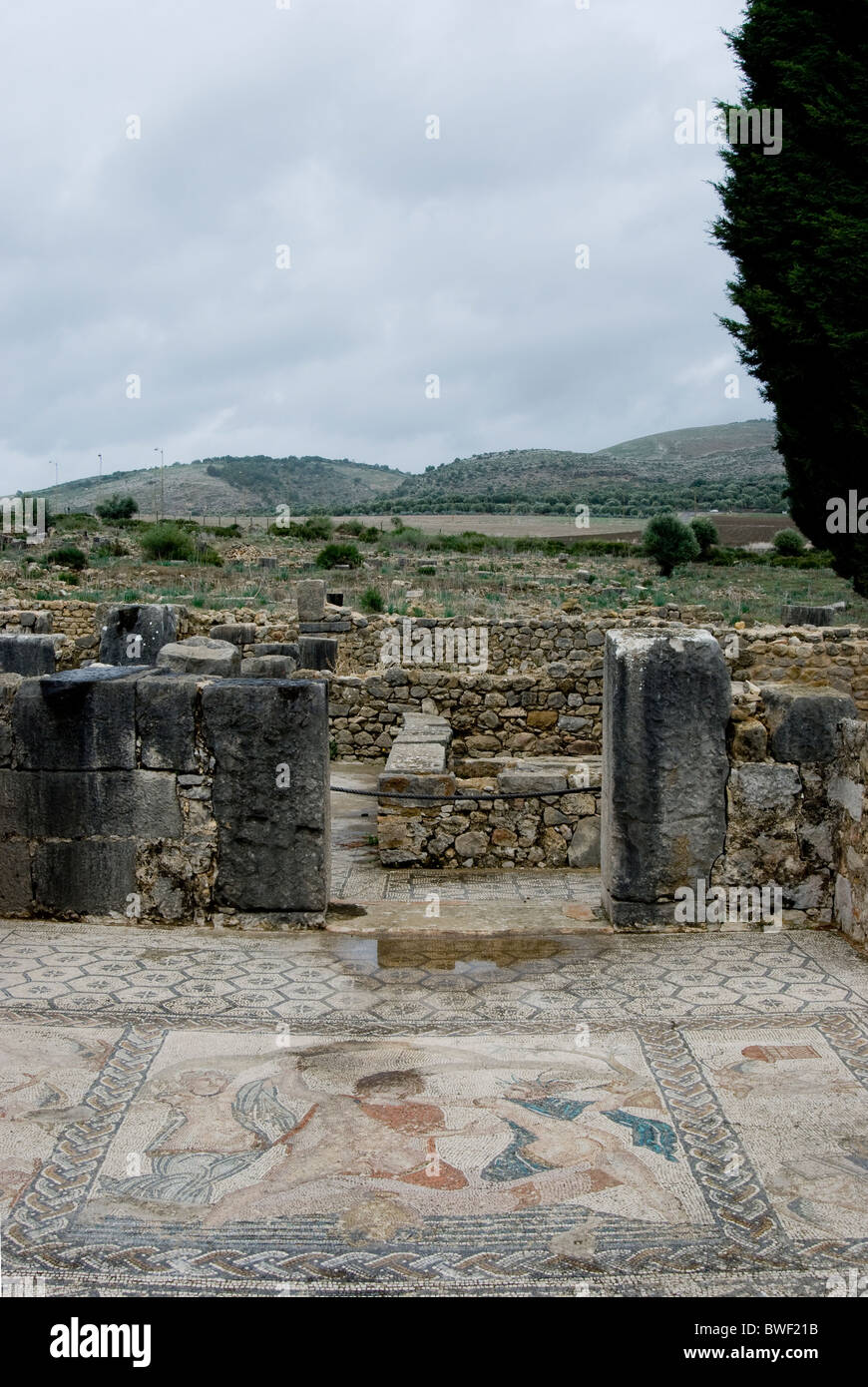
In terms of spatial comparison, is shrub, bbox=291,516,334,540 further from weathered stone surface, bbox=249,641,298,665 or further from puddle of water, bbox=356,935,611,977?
puddle of water, bbox=356,935,611,977

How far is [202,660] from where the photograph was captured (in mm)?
10492

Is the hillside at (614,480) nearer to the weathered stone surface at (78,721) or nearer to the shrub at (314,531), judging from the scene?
the shrub at (314,531)

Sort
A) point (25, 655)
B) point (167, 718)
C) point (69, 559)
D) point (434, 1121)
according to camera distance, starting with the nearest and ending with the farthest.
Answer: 1. point (434, 1121)
2. point (167, 718)
3. point (25, 655)
4. point (69, 559)

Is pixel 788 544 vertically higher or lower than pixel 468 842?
higher

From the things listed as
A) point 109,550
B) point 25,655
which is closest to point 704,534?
point 109,550

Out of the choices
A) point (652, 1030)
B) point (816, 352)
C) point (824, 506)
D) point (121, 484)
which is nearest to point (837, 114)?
point (816, 352)

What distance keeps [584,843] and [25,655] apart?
689 cm

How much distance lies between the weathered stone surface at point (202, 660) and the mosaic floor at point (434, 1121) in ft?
16.4

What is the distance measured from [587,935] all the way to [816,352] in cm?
1865

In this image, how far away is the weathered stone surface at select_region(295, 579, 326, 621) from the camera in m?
17.9

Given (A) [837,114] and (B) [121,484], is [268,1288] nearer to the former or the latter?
(A) [837,114]

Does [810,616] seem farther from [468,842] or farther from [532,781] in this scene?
[468,842]

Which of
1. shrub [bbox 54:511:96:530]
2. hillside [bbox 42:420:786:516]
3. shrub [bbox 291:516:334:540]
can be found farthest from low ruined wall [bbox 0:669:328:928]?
hillside [bbox 42:420:786:516]

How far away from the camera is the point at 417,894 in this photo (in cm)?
822
